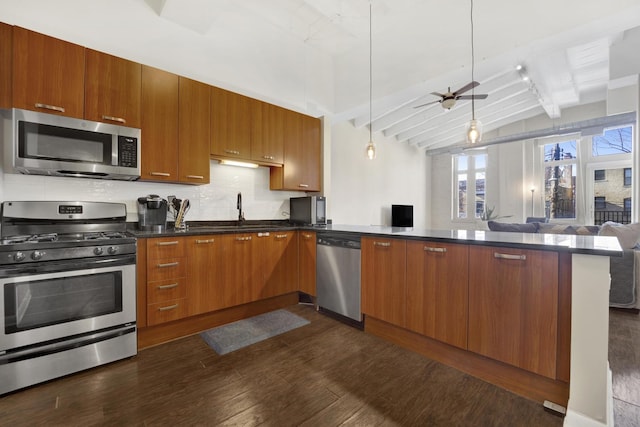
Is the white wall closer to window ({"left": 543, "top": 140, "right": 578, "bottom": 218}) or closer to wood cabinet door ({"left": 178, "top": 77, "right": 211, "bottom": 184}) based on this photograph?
wood cabinet door ({"left": 178, "top": 77, "right": 211, "bottom": 184})

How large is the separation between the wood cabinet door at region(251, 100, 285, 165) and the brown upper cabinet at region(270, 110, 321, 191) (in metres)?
0.09

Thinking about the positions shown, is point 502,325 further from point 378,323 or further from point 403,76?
Answer: point 403,76

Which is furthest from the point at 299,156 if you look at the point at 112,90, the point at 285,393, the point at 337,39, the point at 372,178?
the point at 372,178

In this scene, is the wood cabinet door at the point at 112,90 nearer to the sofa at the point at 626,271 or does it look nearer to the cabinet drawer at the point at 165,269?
the cabinet drawer at the point at 165,269

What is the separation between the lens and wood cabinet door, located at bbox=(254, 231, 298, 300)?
2.89 meters

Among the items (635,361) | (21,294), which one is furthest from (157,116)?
(635,361)

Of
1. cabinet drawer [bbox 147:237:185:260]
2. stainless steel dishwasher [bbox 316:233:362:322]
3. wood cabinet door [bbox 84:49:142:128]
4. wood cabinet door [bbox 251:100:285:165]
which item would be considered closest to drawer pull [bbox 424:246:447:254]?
stainless steel dishwasher [bbox 316:233:362:322]

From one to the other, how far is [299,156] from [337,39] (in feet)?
5.70

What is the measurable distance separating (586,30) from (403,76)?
173 cm

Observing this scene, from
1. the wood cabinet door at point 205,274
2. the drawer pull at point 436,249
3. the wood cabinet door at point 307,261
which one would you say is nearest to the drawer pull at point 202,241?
the wood cabinet door at point 205,274

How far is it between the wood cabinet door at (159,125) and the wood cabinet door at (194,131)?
5 cm

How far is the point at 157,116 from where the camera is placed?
2518mm

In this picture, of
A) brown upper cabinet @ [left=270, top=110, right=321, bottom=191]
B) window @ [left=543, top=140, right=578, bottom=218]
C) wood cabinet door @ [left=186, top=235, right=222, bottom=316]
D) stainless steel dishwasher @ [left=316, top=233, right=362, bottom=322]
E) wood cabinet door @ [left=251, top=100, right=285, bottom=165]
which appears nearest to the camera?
wood cabinet door @ [left=186, top=235, right=222, bottom=316]

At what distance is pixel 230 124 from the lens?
117 inches
